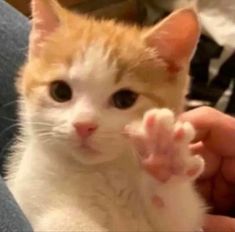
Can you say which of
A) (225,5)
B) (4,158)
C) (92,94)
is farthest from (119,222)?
(225,5)

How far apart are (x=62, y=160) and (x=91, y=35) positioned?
20cm

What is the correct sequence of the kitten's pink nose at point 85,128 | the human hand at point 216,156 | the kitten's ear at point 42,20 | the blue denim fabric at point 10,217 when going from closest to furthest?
the blue denim fabric at point 10,217, the kitten's pink nose at point 85,128, the kitten's ear at point 42,20, the human hand at point 216,156

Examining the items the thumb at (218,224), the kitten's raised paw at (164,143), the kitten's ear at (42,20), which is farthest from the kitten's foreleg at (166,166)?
the kitten's ear at (42,20)

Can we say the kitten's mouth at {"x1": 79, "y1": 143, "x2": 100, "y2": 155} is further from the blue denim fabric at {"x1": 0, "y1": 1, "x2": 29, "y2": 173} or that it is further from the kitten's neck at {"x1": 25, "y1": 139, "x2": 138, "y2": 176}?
the blue denim fabric at {"x1": 0, "y1": 1, "x2": 29, "y2": 173}

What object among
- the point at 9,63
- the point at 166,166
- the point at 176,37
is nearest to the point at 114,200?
the point at 166,166

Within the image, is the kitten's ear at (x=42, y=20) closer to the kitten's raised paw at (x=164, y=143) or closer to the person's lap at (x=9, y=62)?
the person's lap at (x=9, y=62)

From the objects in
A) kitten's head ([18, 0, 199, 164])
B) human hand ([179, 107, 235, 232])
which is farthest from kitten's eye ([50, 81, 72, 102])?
human hand ([179, 107, 235, 232])

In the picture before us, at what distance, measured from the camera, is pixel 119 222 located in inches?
33.5

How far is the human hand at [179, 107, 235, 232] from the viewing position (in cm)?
105

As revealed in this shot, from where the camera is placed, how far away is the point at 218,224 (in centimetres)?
99

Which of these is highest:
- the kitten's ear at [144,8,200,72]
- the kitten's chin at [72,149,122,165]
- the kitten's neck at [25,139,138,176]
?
the kitten's ear at [144,8,200,72]

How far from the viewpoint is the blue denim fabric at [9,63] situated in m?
1.06

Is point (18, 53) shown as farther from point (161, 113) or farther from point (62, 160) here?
point (161, 113)

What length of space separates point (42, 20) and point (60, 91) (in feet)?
0.51
